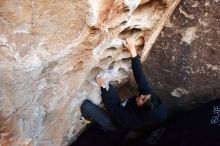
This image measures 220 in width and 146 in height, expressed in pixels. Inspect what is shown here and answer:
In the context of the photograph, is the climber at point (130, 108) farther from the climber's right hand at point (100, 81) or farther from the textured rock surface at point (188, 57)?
the textured rock surface at point (188, 57)

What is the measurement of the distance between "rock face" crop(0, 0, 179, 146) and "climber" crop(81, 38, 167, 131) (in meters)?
0.06

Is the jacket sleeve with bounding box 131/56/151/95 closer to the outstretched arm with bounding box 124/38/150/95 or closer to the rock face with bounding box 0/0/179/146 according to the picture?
the outstretched arm with bounding box 124/38/150/95

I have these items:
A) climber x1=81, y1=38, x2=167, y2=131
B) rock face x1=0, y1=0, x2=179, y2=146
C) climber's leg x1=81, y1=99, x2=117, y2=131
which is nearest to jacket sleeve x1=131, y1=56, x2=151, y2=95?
climber x1=81, y1=38, x2=167, y2=131

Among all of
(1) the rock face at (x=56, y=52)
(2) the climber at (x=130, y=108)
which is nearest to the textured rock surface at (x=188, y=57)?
(1) the rock face at (x=56, y=52)

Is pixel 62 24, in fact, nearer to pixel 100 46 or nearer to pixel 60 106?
pixel 100 46

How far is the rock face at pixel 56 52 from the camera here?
1265mm

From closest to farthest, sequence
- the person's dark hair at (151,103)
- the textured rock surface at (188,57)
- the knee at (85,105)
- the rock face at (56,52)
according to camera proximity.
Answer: the rock face at (56,52) < the person's dark hair at (151,103) < the textured rock surface at (188,57) < the knee at (85,105)

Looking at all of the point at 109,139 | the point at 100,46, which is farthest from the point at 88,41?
the point at 109,139

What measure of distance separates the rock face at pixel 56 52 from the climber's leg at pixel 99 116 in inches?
2.3

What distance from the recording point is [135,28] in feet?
5.34

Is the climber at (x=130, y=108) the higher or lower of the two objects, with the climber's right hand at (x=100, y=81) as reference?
lower

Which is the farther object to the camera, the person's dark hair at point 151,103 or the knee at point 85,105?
the knee at point 85,105

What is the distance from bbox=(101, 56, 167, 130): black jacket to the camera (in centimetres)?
158

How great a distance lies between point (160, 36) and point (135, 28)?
0.72 feet
